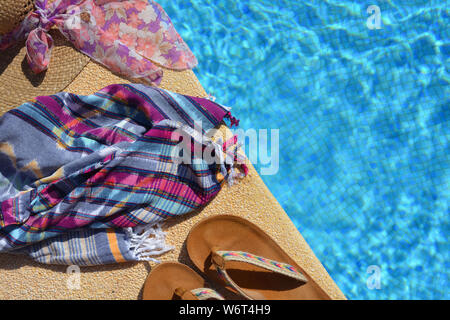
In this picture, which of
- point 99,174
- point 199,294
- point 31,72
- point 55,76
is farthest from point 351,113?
point 31,72

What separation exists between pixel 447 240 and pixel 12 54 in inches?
97.4

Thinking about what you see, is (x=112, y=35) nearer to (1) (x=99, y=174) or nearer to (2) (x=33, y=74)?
(2) (x=33, y=74)

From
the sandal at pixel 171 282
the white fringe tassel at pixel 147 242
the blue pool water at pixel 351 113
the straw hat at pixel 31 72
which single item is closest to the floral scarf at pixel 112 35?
the straw hat at pixel 31 72

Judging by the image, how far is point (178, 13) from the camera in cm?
203

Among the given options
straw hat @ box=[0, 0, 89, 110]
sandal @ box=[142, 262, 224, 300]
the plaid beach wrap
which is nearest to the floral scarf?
straw hat @ box=[0, 0, 89, 110]

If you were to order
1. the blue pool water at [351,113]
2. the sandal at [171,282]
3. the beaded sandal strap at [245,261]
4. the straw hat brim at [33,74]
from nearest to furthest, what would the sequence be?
the beaded sandal strap at [245,261]
the sandal at [171,282]
the straw hat brim at [33,74]
the blue pool water at [351,113]

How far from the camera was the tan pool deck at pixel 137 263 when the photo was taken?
56.7 inches

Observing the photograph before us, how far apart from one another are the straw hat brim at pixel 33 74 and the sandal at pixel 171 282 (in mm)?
1008

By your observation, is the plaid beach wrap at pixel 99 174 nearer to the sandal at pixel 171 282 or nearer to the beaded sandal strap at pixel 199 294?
the sandal at pixel 171 282

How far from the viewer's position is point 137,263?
1.47m

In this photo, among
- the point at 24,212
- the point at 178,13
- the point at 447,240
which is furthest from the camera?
the point at 178,13

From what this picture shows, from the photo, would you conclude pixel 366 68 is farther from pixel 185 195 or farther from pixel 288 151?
pixel 185 195

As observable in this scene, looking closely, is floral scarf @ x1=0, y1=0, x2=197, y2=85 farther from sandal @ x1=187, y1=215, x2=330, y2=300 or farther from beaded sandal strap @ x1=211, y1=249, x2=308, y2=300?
beaded sandal strap @ x1=211, y1=249, x2=308, y2=300
